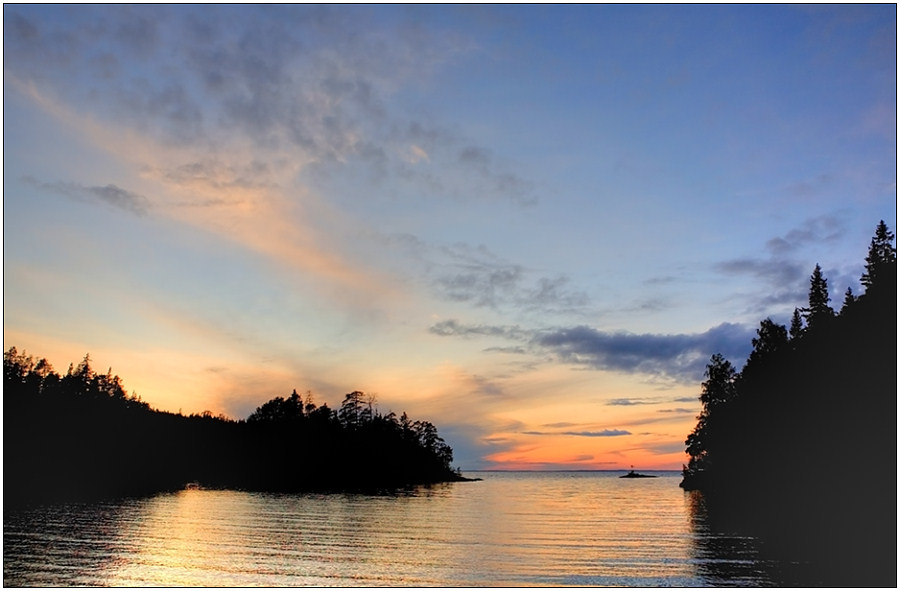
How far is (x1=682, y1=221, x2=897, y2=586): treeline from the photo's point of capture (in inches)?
2002

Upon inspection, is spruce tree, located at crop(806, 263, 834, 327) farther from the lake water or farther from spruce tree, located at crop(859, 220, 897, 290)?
the lake water

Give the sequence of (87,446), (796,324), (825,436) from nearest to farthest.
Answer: (825,436), (796,324), (87,446)

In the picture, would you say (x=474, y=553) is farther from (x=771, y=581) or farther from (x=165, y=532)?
(x=165, y=532)

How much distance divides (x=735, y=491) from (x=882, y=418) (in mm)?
57999

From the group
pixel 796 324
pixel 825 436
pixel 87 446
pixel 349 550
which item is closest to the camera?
pixel 349 550

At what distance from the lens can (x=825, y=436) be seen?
268 feet

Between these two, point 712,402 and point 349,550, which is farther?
point 712,402

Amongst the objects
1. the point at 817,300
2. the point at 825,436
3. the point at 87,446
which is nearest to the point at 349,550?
the point at 825,436

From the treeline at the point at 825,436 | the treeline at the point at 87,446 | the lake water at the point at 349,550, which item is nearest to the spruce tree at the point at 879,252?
the treeline at the point at 825,436

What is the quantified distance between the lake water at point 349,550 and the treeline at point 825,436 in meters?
5.78

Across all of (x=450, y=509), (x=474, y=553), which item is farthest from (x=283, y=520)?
(x=450, y=509)

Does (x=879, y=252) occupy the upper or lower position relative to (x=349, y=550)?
upper

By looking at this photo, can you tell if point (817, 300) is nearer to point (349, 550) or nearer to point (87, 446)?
point (349, 550)

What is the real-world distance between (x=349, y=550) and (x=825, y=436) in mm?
62868
